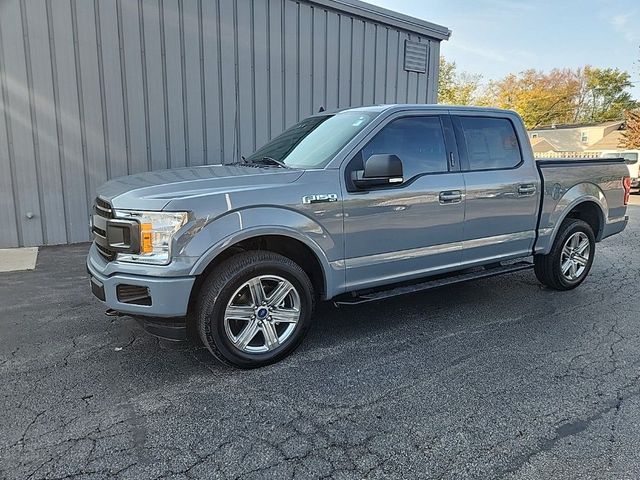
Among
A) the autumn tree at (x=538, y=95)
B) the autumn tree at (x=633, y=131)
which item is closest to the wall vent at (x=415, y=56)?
the autumn tree at (x=633, y=131)

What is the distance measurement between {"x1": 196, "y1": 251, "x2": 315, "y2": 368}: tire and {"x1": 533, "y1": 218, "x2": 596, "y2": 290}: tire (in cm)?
310

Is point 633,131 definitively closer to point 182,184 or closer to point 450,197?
point 450,197

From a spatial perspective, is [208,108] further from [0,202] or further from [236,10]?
[0,202]

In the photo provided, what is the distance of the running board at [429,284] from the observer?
13.1 ft

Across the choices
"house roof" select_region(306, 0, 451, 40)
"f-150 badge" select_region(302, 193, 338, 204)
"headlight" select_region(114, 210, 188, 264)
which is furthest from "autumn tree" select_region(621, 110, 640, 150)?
"headlight" select_region(114, 210, 188, 264)

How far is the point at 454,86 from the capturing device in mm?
49656

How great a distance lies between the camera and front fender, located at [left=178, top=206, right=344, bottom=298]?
10.5 ft

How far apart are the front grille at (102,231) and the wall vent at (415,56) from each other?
928 cm

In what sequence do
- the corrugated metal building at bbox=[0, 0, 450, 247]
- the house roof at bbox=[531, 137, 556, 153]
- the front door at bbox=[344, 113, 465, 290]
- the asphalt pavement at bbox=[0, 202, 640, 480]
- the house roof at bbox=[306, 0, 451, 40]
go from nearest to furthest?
1. the asphalt pavement at bbox=[0, 202, 640, 480]
2. the front door at bbox=[344, 113, 465, 290]
3. the corrugated metal building at bbox=[0, 0, 450, 247]
4. the house roof at bbox=[306, 0, 451, 40]
5. the house roof at bbox=[531, 137, 556, 153]

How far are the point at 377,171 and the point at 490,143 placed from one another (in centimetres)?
176

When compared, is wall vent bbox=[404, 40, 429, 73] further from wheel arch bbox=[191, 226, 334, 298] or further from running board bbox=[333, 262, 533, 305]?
wheel arch bbox=[191, 226, 334, 298]

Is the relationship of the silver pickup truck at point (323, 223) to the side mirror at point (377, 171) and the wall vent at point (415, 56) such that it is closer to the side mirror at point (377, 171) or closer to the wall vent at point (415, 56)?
the side mirror at point (377, 171)

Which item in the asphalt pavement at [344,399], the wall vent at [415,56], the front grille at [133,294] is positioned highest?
the wall vent at [415,56]

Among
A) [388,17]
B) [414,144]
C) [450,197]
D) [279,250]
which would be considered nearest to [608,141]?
[388,17]
